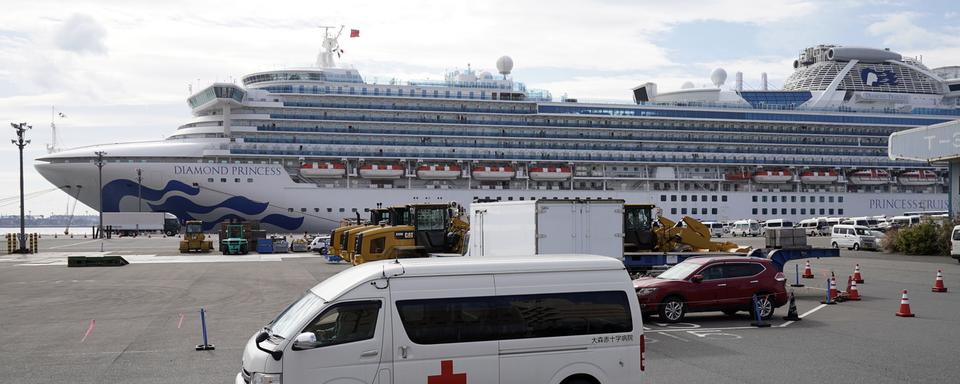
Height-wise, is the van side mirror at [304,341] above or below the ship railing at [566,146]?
below

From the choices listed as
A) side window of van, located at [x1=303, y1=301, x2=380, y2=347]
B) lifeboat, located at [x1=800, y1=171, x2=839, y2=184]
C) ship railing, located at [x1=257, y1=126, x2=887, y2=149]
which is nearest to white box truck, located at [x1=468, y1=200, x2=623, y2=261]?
side window of van, located at [x1=303, y1=301, x2=380, y2=347]

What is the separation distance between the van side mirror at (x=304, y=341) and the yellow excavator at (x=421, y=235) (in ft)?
61.1

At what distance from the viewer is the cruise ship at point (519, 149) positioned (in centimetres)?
6106

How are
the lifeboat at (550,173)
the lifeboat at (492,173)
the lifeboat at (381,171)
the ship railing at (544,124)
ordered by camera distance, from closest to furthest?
1. the lifeboat at (381,171)
2. the ship railing at (544,124)
3. the lifeboat at (492,173)
4. the lifeboat at (550,173)

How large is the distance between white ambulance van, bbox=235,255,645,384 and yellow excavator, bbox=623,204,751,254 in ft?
47.0

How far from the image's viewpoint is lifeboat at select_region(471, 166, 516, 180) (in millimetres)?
66438

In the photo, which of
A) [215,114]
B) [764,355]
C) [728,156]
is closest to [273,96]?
[215,114]

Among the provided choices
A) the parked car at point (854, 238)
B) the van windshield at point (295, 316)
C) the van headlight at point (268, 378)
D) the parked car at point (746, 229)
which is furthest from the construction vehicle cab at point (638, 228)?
the parked car at point (746, 229)

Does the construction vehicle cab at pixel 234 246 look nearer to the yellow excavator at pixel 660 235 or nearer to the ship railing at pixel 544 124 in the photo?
the ship railing at pixel 544 124

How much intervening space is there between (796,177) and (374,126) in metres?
39.5

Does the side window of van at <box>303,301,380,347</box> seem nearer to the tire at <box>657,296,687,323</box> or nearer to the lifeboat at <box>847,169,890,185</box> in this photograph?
the tire at <box>657,296,687,323</box>

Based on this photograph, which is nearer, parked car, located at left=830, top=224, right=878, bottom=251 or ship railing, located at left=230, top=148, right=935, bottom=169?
parked car, located at left=830, top=224, right=878, bottom=251

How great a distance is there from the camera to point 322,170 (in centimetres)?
6225

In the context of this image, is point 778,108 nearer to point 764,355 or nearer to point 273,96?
point 273,96
